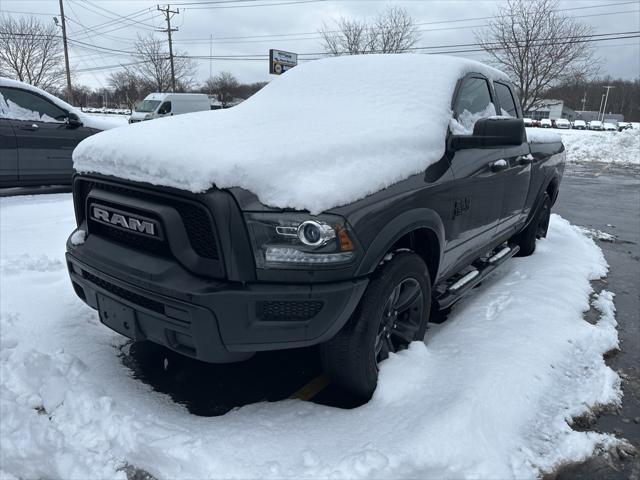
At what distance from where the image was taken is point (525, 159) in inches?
168

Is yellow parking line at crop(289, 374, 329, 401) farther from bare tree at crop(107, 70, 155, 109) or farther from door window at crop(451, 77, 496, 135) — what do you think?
bare tree at crop(107, 70, 155, 109)

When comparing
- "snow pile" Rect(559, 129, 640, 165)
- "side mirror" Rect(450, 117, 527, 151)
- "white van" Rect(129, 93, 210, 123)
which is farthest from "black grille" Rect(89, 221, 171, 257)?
"white van" Rect(129, 93, 210, 123)

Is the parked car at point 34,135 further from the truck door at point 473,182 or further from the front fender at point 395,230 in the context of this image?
the front fender at point 395,230

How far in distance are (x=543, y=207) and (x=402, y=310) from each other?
11.7 ft

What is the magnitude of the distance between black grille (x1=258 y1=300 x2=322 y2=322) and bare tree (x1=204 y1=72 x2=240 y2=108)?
60.6m

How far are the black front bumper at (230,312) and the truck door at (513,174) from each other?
219cm

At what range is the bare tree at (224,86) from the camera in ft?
202

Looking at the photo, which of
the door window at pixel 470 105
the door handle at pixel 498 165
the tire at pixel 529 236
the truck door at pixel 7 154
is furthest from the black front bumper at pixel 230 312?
the truck door at pixel 7 154

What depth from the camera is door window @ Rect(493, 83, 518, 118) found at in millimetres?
4180

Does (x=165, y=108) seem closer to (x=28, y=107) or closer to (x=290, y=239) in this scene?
(x=28, y=107)

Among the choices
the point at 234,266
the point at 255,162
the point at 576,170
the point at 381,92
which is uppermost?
the point at 381,92

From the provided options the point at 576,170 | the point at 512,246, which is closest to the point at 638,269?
the point at 512,246

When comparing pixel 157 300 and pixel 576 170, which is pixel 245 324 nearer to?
pixel 157 300

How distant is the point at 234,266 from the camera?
2.03 m
